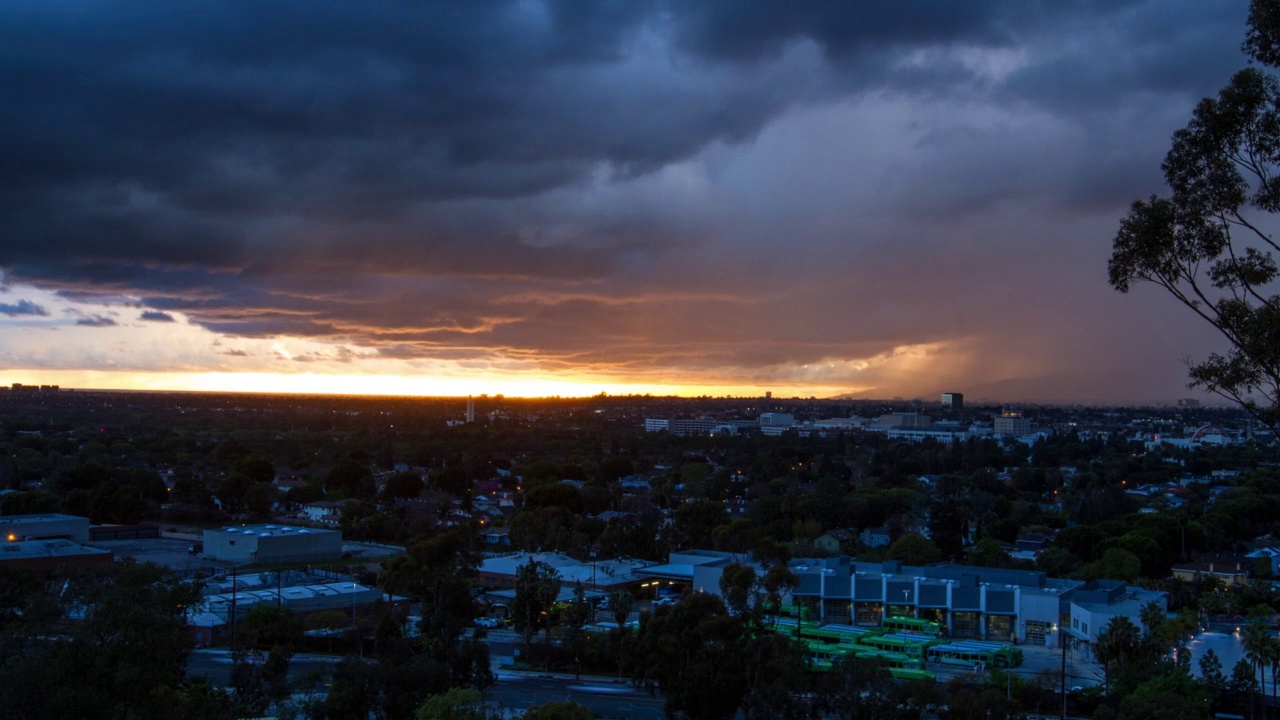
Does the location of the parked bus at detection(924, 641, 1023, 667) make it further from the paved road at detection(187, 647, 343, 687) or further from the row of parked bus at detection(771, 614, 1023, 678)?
the paved road at detection(187, 647, 343, 687)

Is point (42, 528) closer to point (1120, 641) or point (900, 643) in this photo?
point (900, 643)

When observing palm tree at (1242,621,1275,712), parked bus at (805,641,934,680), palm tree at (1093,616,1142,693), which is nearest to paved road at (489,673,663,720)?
parked bus at (805,641,934,680)

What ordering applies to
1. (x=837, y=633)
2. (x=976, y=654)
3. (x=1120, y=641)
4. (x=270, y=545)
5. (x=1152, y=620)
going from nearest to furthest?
1. (x=1120, y=641)
2. (x=1152, y=620)
3. (x=976, y=654)
4. (x=837, y=633)
5. (x=270, y=545)

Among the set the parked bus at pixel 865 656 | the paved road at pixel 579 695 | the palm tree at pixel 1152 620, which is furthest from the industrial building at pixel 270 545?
the palm tree at pixel 1152 620

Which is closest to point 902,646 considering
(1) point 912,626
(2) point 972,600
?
(1) point 912,626

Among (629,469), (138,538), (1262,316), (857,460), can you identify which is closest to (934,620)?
(1262,316)

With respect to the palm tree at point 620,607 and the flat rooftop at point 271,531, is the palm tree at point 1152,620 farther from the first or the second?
the flat rooftop at point 271,531
